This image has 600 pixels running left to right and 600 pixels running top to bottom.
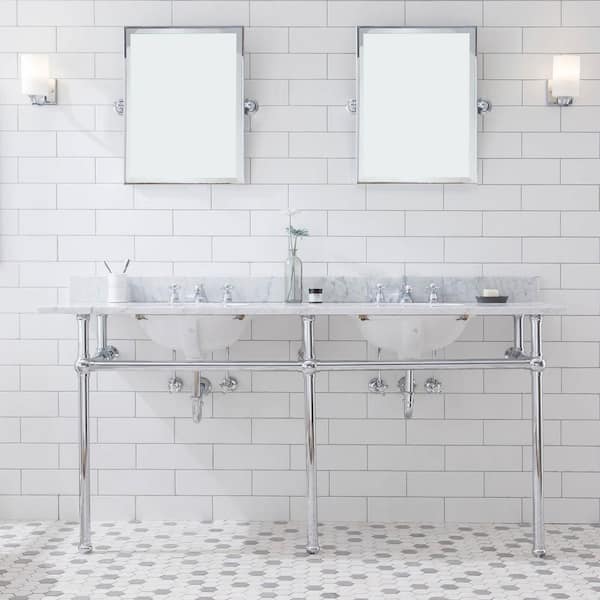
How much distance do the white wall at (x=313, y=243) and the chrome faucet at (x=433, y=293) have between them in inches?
2.8

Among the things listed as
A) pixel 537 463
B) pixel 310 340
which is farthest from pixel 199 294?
pixel 537 463

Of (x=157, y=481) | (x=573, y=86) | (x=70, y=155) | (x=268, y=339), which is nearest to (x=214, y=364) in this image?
(x=268, y=339)

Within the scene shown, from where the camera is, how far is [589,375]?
13.9 feet

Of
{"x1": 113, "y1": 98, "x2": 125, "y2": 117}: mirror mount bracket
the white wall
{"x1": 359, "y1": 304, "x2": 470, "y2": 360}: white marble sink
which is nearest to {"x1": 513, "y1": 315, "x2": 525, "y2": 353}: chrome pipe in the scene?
the white wall

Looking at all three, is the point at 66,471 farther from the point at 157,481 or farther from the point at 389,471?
the point at 389,471

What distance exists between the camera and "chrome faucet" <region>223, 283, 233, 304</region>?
4180mm

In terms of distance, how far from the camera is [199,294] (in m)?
4.20

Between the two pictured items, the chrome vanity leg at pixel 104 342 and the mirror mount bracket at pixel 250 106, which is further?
the mirror mount bracket at pixel 250 106

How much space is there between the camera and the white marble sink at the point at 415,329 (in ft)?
12.0

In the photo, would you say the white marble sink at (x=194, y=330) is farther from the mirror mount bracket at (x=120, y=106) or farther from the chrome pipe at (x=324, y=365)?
the mirror mount bracket at (x=120, y=106)

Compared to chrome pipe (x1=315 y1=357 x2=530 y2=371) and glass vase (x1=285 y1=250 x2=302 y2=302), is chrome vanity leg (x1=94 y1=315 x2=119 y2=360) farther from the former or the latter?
chrome pipe (x1=315 y1=357 x2=530 y2=371)

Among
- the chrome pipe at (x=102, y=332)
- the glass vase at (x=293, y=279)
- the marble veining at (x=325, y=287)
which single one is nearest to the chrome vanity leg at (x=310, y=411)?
the glass vase at (x=293, y=279)

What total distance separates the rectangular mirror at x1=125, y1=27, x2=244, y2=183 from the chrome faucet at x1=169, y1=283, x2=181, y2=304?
0.46m

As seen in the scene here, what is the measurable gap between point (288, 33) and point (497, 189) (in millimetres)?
1144
